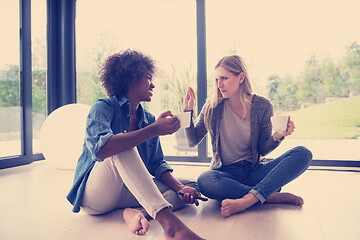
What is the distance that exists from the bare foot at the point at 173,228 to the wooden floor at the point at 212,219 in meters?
0.17

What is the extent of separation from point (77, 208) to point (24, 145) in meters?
2.37

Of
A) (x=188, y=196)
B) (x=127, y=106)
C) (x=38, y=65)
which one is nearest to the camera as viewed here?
(x=188, y=196)

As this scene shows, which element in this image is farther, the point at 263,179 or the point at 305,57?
the point at 305,57

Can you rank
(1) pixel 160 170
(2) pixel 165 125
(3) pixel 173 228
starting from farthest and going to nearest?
1. (1) pixel 160 170
2. (2) pixel 165 125
3. (3) pixel 173 228

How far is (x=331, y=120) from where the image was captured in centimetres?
328

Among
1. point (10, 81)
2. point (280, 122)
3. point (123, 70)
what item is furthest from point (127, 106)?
point (10, 81)

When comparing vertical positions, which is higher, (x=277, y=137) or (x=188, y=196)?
(x=277, y=137)

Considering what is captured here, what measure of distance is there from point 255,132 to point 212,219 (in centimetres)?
61

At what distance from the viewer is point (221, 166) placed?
6.07 ft

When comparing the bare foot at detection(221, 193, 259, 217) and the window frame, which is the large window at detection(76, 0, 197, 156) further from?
the bare foot at detection(221, 193, 259, 217)

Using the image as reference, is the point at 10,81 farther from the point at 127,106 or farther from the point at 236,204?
the point at 236,204

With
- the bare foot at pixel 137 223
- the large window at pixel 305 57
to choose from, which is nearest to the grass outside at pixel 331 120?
the large window at pixel 305 57

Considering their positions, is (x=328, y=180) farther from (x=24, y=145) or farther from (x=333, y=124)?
(x=24, y=145)

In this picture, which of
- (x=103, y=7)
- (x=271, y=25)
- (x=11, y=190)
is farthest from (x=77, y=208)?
(x=103, y=7)
